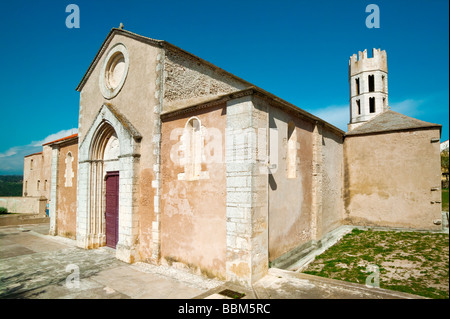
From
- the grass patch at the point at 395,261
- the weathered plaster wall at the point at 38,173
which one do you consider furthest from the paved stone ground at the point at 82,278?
the weathered plaster wall at the point at 38,173

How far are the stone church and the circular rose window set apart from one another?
0.05 metres

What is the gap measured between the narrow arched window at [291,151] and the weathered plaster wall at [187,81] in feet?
9.24

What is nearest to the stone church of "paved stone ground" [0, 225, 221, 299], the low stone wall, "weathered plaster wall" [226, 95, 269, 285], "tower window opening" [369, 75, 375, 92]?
"weathered plaster wall" [226, 95, 269, 285]

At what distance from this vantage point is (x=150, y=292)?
5.62 m

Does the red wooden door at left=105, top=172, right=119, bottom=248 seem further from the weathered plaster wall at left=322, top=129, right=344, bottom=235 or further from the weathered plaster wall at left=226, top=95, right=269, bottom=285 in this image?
the weathered plaster wall at left=322, top=129, right=344, bottom=235

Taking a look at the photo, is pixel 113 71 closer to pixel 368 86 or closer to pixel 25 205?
pixel 25 205

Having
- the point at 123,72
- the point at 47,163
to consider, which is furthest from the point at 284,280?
the point at 47,163

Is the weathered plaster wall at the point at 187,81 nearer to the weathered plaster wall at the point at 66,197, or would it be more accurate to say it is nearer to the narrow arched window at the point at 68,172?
the weathered plaster wall at the point at 66,197

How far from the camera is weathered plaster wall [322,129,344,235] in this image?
35.1 feet

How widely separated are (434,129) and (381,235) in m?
5.13

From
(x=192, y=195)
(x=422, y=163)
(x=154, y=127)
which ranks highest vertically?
(x=154, y=127)

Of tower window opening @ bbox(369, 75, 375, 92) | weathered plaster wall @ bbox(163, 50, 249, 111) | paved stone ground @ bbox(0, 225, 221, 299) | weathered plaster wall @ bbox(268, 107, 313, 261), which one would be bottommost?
paved stone ground @ bbox(0, 225, 221, 299)

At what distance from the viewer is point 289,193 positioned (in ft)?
25.6
